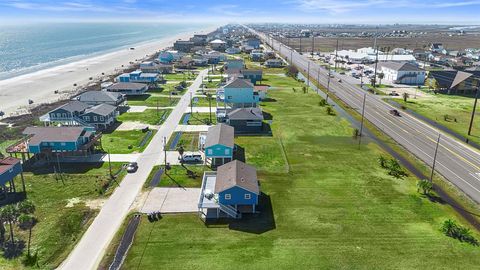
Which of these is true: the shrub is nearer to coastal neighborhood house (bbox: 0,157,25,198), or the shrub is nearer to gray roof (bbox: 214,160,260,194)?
gray roof (bbox: 214,160,260,194)

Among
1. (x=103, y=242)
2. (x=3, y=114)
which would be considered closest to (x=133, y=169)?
(x=103, y=242)

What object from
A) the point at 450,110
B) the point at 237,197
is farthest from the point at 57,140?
the point at 450,110

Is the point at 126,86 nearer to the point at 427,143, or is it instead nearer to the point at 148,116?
the point at 148,116

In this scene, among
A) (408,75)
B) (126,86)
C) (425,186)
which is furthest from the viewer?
(408,75)

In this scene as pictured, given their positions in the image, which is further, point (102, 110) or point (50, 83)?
point (50, 83)

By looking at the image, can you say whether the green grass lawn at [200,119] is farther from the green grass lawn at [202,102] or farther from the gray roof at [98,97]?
the gray roof at [98,97]

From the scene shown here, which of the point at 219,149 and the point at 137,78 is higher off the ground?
the point at 137,78

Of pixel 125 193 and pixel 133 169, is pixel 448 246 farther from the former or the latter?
pixel 133 169
